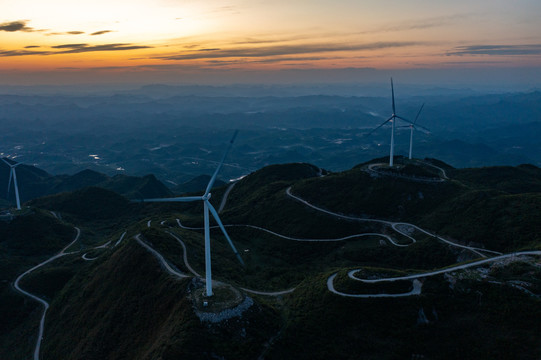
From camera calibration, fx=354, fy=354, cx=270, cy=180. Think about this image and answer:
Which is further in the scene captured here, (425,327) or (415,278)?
(415,278)

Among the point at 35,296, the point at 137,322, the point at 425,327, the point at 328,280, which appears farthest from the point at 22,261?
the point at 425,327

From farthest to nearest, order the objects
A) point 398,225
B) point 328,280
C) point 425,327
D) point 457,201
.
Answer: point 398,225
point 457,201
point 328,280
point 425,327

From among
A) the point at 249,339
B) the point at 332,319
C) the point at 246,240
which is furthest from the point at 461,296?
the point at 246,240

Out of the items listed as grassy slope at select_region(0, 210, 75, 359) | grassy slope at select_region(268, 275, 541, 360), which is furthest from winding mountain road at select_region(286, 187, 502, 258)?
grassy slope at select_region(0, 210, 75, 359)

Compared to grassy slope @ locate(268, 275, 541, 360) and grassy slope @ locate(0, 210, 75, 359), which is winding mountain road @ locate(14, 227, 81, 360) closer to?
grassy slope @ locate(0, 210, 75, 359)

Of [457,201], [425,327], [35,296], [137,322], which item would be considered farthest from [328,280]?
[35,296]

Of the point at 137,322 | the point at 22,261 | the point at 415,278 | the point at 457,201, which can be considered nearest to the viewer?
the point at 415,278

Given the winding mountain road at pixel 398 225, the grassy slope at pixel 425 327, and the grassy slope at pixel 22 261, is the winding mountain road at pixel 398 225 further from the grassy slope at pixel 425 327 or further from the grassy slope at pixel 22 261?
the grassy slope at pixel 22 261

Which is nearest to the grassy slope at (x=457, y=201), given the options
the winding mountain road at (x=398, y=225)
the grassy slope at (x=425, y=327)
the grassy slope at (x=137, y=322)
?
the winding mountain road at (x=398, y=225)

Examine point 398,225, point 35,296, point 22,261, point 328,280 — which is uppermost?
point 328,280

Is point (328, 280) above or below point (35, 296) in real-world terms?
above

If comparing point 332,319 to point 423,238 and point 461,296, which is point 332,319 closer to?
point 461,296

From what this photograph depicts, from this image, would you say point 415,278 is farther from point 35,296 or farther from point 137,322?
point 35,296
